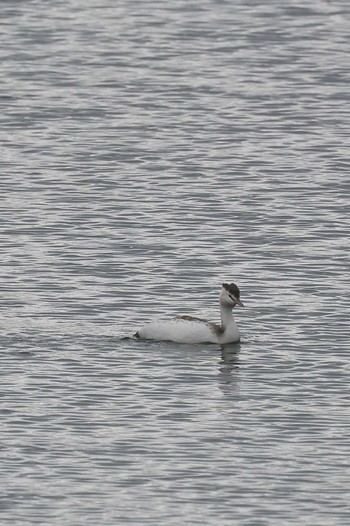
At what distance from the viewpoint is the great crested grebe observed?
115 ft

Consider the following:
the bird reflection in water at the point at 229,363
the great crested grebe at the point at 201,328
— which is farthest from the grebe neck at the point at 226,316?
the bird reflection in water at the point at 229,363

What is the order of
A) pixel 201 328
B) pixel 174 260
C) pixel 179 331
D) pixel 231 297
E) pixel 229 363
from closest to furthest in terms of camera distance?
pixel 229 363 → pixel 179 331 → pixel 201 328 → pixel 231 297 → pixel 174 260

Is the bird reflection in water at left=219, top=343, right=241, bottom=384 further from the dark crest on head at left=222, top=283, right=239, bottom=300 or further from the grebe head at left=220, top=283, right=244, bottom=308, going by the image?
the dark crest on head at left=222, top=283, right=239, bottom=300

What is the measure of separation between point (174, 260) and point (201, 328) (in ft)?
16.0

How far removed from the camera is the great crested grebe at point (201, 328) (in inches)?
1374

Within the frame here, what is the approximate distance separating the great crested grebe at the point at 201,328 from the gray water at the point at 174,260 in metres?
0.23

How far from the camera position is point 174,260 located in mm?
40094

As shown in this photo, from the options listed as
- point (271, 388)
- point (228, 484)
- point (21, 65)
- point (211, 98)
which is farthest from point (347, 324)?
point (21, 65)

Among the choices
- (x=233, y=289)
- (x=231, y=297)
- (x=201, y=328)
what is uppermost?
(x=233, y=289)

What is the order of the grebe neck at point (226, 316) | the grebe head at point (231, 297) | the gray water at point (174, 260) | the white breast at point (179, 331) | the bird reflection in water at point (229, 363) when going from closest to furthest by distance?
the gray water at point (174, 260) < the bird reflection in water at point (229, 363) < the white breast at point (179, 331) < the grebe neck at point (226, 316) < the grebe head at point (231, 297)

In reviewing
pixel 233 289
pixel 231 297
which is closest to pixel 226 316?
pixel 231 297

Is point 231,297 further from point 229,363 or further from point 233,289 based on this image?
point 229,363

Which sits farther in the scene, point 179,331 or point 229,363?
point 179,331

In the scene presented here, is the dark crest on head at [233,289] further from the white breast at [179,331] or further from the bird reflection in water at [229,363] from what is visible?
the bird reflection in water at [229,363]
